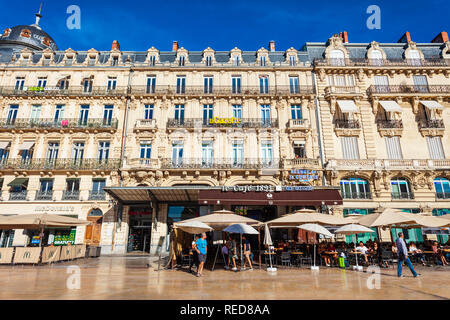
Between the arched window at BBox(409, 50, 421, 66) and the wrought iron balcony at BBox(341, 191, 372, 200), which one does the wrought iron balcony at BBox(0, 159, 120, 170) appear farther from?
the arched window at BBox(409, 50, 421, 66)

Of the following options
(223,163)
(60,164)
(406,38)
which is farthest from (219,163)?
(406,38)

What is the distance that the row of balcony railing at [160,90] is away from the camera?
893 inches

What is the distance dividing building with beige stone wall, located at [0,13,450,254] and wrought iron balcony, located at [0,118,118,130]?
14 cm

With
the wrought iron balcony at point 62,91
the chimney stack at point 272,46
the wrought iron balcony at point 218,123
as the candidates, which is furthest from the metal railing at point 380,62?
the wrought iron balcony at point 62,91

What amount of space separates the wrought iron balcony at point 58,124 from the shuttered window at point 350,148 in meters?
18.7

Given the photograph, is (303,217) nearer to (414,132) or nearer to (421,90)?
(414,132)

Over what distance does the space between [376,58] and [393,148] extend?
8.67 metres

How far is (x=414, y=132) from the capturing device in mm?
21656

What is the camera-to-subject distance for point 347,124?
22.0 meters

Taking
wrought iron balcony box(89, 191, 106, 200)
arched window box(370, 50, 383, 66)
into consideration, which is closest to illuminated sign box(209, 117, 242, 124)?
wrought iron balcony box(89, 191, 106, 200)

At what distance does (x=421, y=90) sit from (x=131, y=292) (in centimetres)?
2650

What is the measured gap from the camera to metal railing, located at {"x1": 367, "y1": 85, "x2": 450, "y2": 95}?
882 inches

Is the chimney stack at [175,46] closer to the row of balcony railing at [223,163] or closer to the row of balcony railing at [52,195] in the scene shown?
the row of balcony railing at [223,163]
